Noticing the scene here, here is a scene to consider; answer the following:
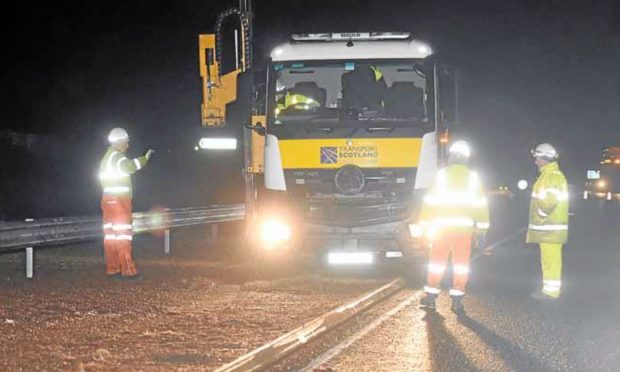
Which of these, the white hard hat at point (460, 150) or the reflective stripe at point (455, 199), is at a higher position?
the white hard hat at point (460, 150)

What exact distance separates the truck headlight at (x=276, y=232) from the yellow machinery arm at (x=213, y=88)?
177 inches

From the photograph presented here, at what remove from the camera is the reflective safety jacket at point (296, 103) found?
38.8 ft

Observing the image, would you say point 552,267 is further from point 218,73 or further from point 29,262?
point 218,73

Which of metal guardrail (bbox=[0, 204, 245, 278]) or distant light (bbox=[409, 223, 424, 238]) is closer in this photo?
distant light (bbox=[409, 223, 424, 238])

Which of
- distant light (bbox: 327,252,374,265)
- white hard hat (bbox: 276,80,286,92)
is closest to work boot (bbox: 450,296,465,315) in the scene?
distant light (bbox: 327,252,374,265)

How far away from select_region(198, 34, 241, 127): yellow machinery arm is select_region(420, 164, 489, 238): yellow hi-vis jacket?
6959mm

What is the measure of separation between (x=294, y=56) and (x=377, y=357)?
5.79 metres

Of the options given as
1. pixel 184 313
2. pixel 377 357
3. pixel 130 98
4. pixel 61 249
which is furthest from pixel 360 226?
pixel 130 98

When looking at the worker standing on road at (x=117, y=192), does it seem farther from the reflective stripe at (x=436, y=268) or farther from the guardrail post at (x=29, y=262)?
the reflective stripe at (x=436, y=268)

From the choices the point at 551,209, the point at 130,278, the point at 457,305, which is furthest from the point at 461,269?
the point at 130,278

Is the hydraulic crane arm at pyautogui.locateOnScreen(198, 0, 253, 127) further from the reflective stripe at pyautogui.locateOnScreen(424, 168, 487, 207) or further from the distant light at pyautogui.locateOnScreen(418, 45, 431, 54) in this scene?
the reflective stripe at pyautogui.locateOnScreen(424, 168, 487, 207)

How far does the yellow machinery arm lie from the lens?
1622 centimetres

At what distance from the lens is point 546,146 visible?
412 inches

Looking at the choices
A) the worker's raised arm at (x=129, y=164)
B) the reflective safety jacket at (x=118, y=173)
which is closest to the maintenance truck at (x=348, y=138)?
the worker's raised arm at (x=129, y=164)
